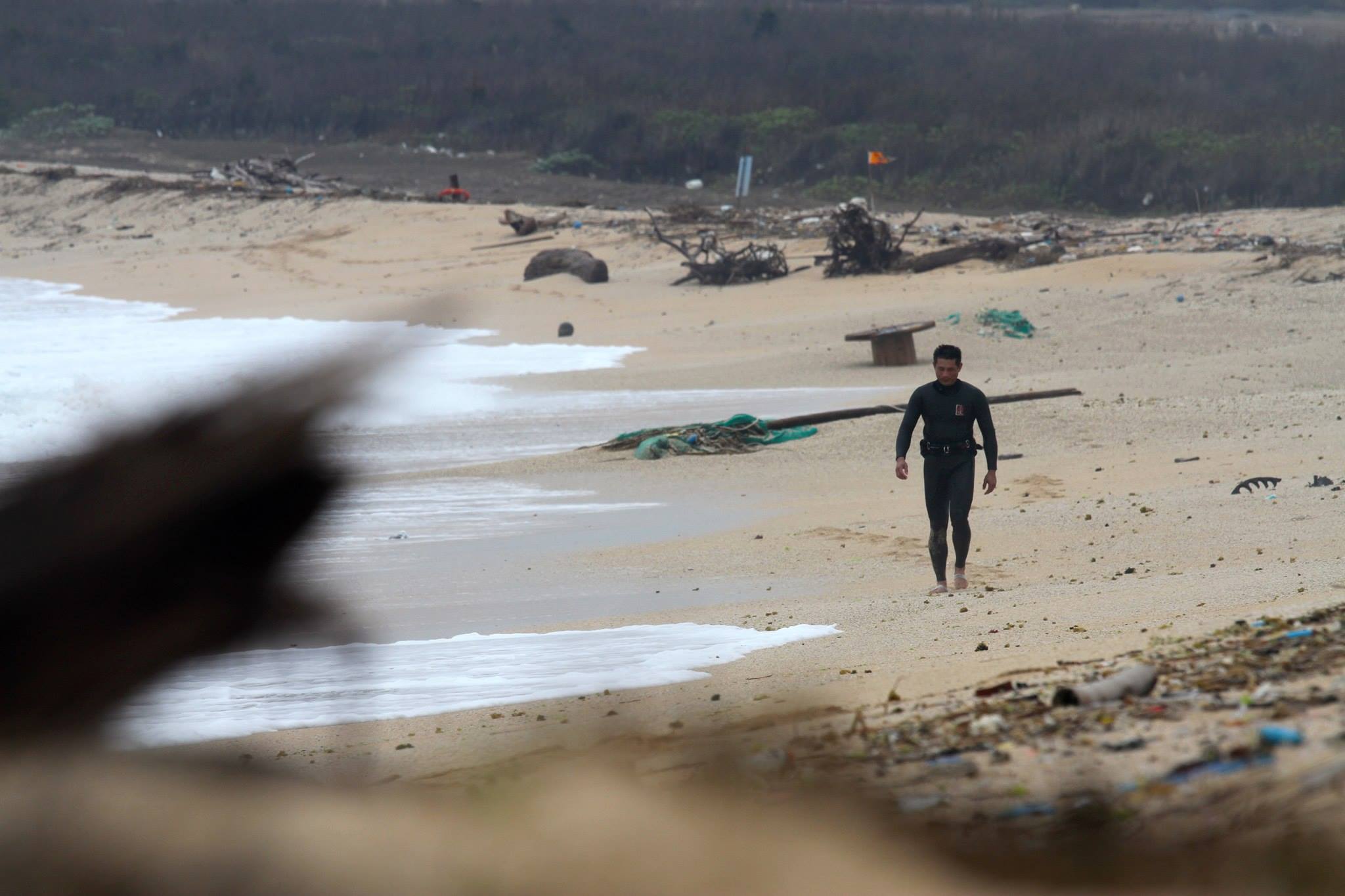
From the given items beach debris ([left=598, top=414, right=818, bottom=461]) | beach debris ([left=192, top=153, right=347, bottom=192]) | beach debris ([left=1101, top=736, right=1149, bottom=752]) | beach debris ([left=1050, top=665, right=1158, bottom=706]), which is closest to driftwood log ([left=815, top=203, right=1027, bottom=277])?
beach debris ([left=598, top=414, right=818, bottom=461])

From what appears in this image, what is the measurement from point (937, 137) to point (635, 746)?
3925 cm

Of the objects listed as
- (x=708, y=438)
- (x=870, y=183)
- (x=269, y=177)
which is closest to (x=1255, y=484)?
(x=708, y=438)

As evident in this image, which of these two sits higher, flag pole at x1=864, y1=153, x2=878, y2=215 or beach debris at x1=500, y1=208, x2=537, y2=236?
flag pole at x1=864, y1=153, x2=878, y2=215

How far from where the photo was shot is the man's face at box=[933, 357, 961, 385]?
8.02m

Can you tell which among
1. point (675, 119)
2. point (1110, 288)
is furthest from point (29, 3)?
point (1110, 288)

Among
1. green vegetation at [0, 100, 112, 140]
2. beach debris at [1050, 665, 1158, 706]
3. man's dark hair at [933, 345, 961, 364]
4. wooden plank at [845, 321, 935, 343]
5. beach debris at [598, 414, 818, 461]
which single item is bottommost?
beach debris at [598, 414, 818, 461]

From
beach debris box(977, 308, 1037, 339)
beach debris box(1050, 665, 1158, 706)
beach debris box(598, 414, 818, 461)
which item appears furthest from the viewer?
beach debris box(977, 308, 1037, 339)

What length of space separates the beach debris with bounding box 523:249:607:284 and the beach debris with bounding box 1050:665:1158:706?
76.8ft

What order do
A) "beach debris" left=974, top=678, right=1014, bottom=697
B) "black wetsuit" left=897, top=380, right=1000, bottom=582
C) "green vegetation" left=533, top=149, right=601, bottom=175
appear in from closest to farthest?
"beach debris" left=974, top=678, right=1014, bottom=697
"black wetsuit" left=897, top=380, right=1000, bottom=582
"green vegetation" left=533, top=149, right=601, bottom=175

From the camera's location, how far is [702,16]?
65938 mm

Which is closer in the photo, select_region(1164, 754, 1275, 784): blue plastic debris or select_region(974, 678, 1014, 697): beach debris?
select_region(1164, 754, 1275, 784): blue plastic debris

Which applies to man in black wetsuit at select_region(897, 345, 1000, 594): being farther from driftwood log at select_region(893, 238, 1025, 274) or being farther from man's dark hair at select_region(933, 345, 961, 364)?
driftwood log at select_region(893, 238, 1025, 274)

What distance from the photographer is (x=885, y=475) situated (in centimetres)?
1197

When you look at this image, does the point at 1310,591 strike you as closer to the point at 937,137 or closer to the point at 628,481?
the point at 628,481
